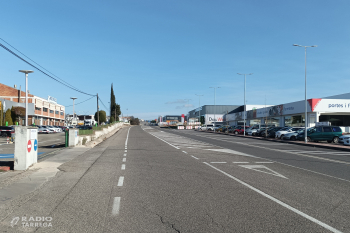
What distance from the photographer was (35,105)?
77.1m

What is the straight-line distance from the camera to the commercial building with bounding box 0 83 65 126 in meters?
67.8

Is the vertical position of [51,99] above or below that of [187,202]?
above

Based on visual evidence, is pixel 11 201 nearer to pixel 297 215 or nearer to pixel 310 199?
pixel 297 215

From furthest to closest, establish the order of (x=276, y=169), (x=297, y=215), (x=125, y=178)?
(x=276, y=169) < (x=125, y=178) < (x=297, y=215)

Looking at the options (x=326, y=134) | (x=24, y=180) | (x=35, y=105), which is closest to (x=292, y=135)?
(x=326, y=134)

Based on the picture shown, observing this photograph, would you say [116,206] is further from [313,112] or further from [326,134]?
[313,112]

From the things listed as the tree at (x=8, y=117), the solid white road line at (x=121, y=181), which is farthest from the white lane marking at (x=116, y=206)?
the tree at (x=8, y=117)

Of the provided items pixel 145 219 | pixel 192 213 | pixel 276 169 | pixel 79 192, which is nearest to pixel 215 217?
pixel 192 213

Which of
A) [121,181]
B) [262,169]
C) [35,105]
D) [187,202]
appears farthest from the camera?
[35,105]

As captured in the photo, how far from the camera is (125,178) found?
A: 973 centimetres

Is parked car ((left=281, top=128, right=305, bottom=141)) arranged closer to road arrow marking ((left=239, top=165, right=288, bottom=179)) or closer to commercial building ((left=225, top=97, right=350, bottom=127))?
commercial building ((left=225, top=97, right=350, bottom=127))

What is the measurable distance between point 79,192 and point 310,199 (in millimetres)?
5772

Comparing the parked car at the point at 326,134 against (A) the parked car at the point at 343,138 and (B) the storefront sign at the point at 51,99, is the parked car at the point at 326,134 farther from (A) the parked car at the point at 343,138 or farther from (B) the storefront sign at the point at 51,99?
(B) the storefront sign at the point at 51,99

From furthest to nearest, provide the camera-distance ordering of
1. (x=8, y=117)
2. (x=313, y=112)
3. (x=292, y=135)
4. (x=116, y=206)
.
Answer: (x=8, y=117), (x=313, y=112), (x=292, y=135), (x=116, y=206)
